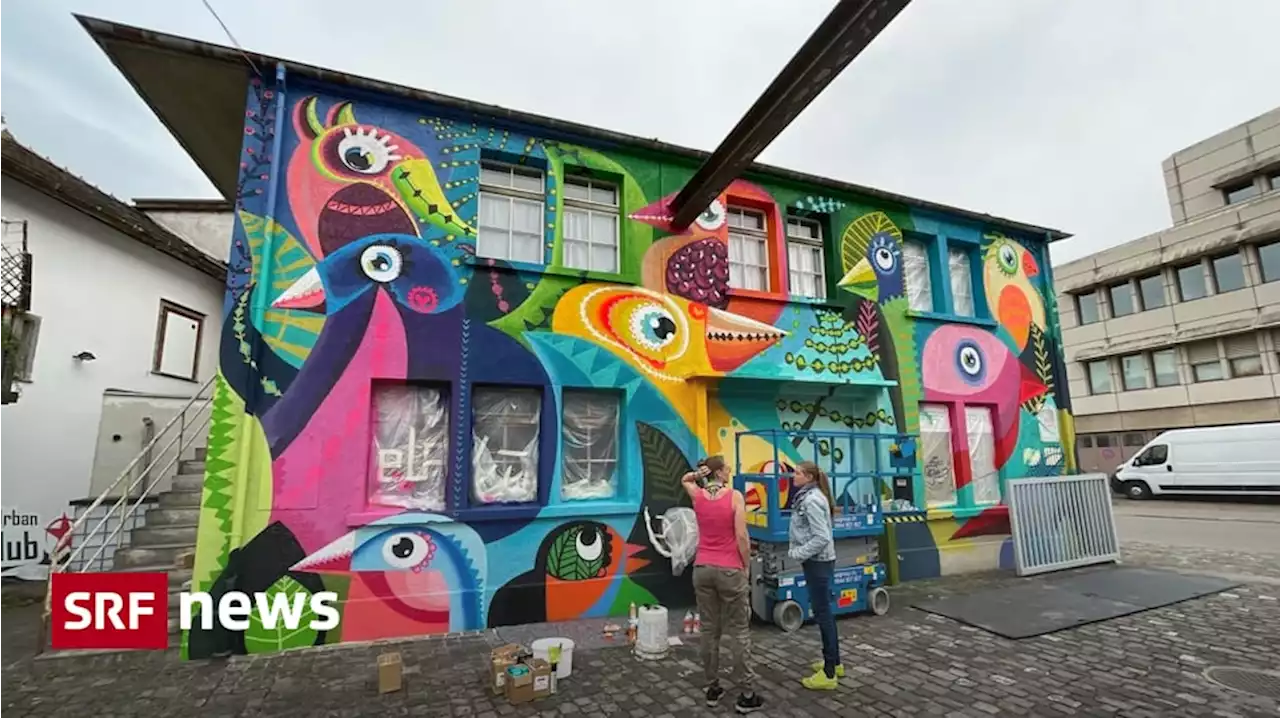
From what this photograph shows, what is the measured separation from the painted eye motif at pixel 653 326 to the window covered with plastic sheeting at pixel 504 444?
1.54 metres

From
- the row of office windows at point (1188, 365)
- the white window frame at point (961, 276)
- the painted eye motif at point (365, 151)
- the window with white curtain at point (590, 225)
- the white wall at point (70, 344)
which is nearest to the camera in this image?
the painted eye motif at point (365, 151)

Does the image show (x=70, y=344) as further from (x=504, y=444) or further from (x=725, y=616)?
(x=725, y=616)

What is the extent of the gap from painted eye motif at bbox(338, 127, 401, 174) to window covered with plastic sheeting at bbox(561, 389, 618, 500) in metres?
3.53

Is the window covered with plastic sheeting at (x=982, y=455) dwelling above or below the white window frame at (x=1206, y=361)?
below

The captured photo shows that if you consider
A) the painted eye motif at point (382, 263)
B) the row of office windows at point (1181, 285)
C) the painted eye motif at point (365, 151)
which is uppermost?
the row of office windows at point (1181, 285)

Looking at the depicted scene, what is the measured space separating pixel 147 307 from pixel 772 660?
39.9ft

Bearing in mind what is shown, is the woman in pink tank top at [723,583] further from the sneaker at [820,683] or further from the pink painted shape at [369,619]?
the pink painted shape at [369,619]

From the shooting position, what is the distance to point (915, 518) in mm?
8750

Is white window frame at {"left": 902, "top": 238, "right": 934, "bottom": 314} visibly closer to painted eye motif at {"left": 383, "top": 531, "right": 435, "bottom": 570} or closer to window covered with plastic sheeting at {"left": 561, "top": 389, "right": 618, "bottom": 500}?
window covered with plastic sheeting at {"left": 561, "top": 389, "right": 618, "bottom": 500}

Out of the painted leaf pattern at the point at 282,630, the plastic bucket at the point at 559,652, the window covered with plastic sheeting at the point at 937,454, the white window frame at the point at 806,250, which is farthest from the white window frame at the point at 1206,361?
the painted leaf pattern at the point at 282,630

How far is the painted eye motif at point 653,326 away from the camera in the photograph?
766 cm

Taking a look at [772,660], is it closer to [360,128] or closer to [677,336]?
[677,336]

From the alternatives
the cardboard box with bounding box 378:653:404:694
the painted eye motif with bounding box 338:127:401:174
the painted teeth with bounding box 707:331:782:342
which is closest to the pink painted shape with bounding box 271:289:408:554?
the painted eye motif with bounding box 338:127:401:174

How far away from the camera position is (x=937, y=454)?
31.2 feet
